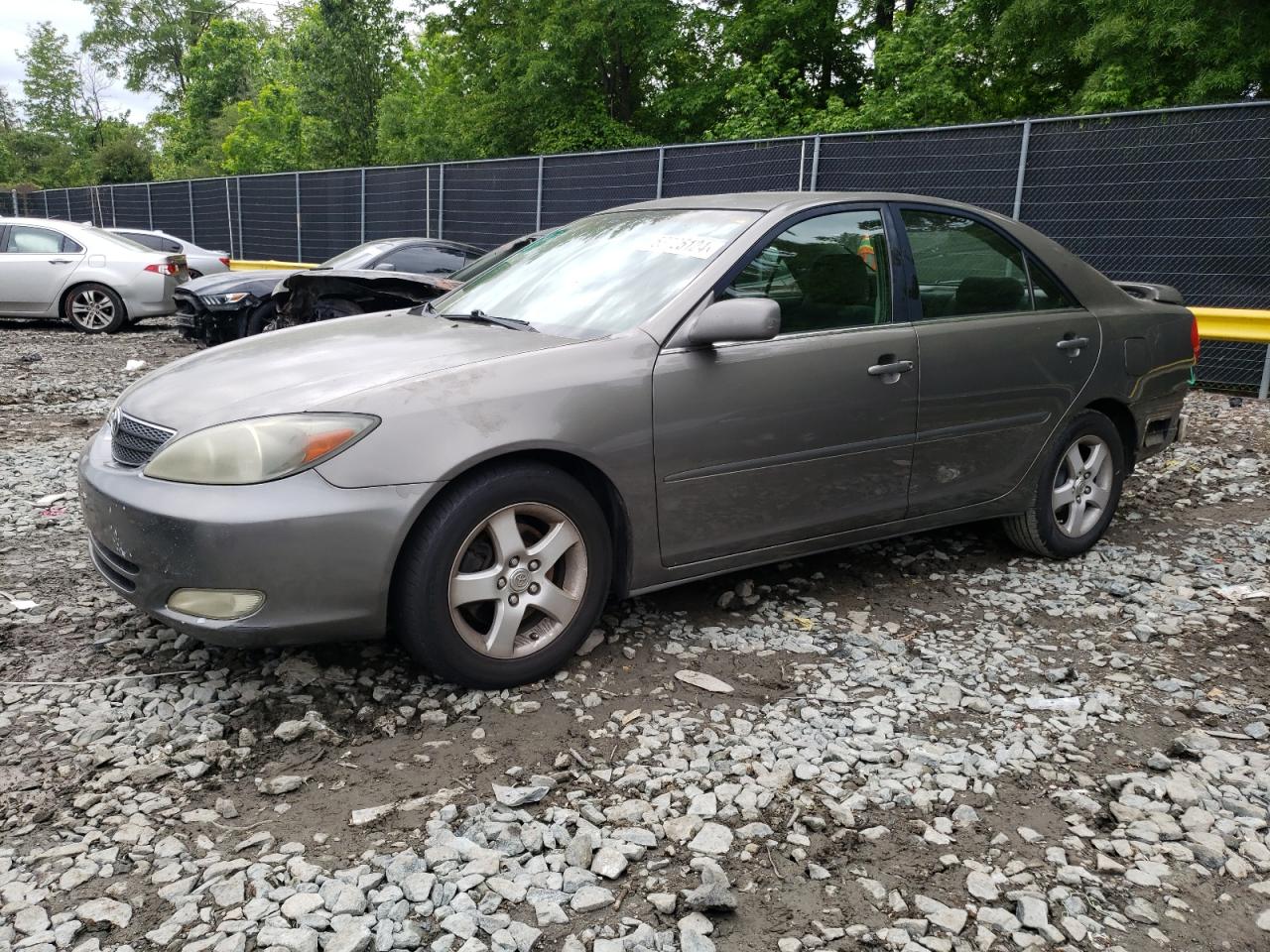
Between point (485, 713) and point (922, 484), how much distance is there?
203 centimetres

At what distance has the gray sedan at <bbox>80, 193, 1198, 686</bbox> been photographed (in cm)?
298

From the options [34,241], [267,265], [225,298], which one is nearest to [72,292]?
[34,241]

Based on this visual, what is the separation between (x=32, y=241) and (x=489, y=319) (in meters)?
11.9

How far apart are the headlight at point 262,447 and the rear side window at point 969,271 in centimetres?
238

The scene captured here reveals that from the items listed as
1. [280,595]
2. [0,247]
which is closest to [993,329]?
[280,595]

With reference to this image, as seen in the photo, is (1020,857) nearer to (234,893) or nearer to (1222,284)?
(234,893)

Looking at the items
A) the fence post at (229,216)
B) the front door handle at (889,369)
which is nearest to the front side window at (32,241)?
the fence post at (229,216)

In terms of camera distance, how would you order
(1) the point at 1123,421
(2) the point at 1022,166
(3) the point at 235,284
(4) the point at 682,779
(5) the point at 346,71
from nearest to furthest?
1. (4) the point at 682,779
2. (1) the point at 1123,421
3. (2) the point at 1022,166
4. (3) the point at 235,284
5. (5) the point at 346,71

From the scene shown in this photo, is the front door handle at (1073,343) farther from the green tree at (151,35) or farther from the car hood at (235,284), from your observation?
the green tree at (151,35)

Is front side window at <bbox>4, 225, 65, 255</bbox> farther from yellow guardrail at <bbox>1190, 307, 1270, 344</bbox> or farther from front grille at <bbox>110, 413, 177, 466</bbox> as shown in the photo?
yellow guardrail at <bbox>1190, 307, 1270, 344</bbox>

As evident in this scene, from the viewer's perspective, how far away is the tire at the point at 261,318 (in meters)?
10.3

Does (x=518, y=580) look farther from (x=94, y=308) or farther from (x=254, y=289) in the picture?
(x=94, y=308)

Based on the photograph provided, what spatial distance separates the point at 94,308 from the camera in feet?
43.7

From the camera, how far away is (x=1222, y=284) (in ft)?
29.8
